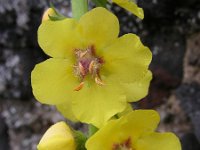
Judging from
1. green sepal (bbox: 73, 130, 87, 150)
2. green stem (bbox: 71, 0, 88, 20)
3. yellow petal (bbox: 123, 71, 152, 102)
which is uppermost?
green stem (bbox: 71, 0, 88, 20)

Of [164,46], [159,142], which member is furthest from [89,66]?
[164,46]

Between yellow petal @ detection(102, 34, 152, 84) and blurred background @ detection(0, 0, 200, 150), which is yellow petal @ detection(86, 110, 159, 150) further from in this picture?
Answer: blurred background @ detection(0, 0, 200, 150)

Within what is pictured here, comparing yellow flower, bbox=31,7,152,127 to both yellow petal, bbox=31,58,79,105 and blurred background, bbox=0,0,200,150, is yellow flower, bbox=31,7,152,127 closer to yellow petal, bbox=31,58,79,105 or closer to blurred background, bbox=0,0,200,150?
yellow petal, bbox=31,58,79,105

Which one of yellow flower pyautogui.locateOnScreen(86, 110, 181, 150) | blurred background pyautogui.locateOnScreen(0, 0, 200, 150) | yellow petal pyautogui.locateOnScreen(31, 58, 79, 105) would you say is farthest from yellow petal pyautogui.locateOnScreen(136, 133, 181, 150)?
blurred background pyautogui.locateOnScreen(0, 0, 200, 150)

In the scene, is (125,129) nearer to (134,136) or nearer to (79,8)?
(134,136)

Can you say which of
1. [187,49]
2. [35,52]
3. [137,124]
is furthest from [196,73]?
[137,124]

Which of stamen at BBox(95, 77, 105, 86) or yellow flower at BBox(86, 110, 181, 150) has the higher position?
stamen at BBox(95, 77, 105, 86)

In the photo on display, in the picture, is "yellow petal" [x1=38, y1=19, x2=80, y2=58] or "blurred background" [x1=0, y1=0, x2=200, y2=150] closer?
"yellow petal" [x1=38, y1=19, x2=80, y2=58]
